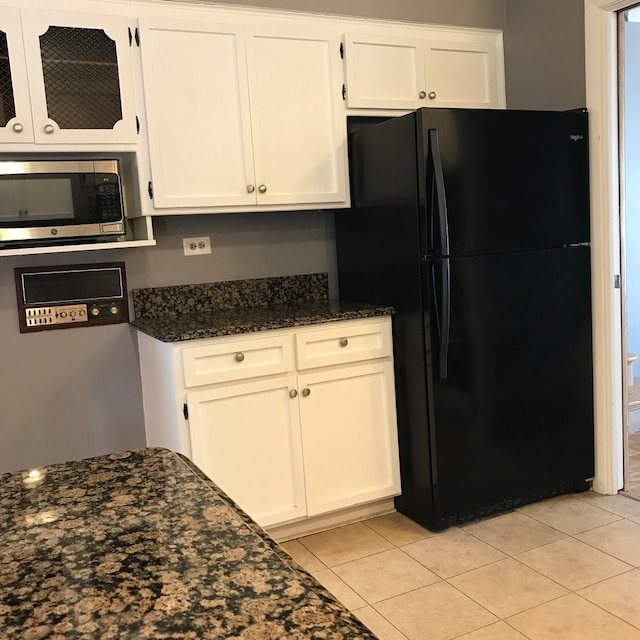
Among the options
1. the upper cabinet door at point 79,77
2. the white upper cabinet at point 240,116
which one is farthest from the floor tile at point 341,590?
the upper cabinet door at point 79,77

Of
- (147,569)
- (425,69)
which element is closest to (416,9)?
(425,69)

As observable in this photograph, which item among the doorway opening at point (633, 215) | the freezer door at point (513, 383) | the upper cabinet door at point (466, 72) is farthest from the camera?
the doorway opening at point (633, 215)

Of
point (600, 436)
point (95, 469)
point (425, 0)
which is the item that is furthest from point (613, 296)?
point (95, 469)

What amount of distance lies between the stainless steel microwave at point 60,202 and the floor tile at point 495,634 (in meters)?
1.80

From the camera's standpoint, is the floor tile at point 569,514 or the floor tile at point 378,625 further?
the floor tile at point 569,514

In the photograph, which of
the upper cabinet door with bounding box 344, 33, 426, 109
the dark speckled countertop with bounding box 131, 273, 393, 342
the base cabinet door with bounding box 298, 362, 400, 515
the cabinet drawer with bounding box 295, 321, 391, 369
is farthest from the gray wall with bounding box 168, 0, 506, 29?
the base cabinet door with bounding box 298, 362, 400, 515

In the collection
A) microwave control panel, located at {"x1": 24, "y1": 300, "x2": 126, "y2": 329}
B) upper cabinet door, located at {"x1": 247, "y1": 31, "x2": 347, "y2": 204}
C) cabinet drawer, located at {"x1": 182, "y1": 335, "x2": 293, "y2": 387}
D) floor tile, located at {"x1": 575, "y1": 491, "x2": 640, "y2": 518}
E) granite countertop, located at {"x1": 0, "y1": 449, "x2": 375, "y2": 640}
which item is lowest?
floor tile, located at {"x1": 575, "y1": 491, "x2": 640, "y2": 518}

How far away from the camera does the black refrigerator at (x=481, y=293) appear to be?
2648 millimetres

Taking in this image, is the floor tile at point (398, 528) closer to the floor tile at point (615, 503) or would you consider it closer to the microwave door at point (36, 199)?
the floor tile at point (615, 503)

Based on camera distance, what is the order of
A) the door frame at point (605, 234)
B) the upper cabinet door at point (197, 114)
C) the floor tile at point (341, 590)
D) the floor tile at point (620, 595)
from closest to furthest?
1. the floor tile at point (620, 595)
2. the floor tile at point (341, 590)
3. the upper cabinet door at point (197, 114)
4. the door frame at point (605, 234)

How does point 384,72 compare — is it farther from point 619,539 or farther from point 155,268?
point 619,539

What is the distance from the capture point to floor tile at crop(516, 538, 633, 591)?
237 centimetres

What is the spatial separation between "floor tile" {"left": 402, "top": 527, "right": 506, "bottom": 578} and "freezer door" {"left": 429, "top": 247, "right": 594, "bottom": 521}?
0.29 feet

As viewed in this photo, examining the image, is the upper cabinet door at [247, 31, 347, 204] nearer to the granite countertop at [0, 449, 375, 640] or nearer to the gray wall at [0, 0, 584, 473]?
the gray wall at [0, 0, 584, 473]
